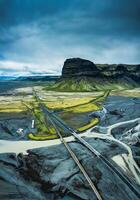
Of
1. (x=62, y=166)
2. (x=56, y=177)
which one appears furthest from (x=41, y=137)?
(x=56, y=177)

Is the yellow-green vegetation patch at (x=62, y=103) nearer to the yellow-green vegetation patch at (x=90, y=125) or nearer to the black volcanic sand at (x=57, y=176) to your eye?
the yellow-green vegetation patch at (x=90, y=125)

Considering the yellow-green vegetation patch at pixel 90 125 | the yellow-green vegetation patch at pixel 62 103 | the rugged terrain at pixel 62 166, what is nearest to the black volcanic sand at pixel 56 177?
the rugged terrain at pixel 62 166

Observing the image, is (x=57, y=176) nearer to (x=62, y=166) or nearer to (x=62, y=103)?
(x=62, y=166)

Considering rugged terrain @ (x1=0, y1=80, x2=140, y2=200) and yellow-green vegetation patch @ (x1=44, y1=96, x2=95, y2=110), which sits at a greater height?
rugged terrain @ (x1=0, y1=80, x2=140, y2=200)

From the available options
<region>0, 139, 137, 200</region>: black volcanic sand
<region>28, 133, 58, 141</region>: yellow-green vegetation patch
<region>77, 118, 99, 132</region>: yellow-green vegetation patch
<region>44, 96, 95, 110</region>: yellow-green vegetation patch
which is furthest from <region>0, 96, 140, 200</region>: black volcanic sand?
<region>44, 96, 95, 110</region>: yellow-green vegetation patch

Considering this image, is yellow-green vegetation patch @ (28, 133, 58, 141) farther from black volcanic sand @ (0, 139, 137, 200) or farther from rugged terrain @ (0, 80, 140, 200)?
black volcanic sand @ (0, 139, 137, 200)

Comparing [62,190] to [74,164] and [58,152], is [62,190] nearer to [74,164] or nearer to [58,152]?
[74,164]

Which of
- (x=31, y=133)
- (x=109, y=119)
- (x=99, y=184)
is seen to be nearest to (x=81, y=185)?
(x=99, y=184)

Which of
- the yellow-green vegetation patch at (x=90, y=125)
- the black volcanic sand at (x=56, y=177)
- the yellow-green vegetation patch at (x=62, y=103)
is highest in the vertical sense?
the black volcanic sand at (x=56, y=177)

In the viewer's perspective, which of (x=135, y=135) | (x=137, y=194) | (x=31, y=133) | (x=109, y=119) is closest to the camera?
(x=137, y=194)

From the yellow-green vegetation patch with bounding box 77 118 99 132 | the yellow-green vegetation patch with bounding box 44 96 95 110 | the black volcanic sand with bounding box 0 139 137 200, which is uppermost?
the black volcanic sand with bounding box 0 139 137 200

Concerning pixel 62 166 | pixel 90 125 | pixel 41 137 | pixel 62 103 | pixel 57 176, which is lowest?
pixel 62 103
